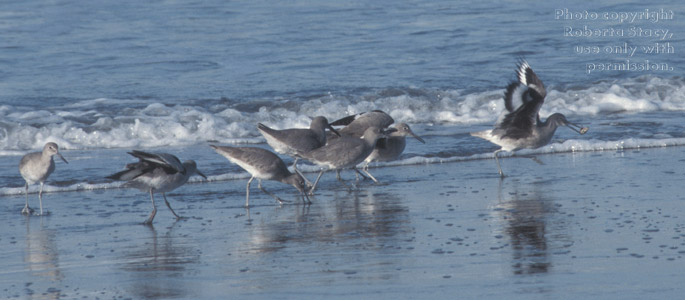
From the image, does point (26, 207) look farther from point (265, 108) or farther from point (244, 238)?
point (265, 108)

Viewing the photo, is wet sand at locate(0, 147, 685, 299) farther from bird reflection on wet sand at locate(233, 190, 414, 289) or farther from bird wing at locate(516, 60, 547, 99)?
bird wing at locate(516, 60, 547, 99)

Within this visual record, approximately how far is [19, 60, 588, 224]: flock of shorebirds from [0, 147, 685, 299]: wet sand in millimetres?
243

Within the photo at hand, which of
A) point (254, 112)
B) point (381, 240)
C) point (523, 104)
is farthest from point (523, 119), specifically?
point (254, 112)

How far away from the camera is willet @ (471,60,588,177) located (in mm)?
9859

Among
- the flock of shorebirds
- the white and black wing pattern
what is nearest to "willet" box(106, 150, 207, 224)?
the flock of shorebirds

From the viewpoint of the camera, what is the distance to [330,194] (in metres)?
9.04

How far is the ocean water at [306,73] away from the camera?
38.9 ft

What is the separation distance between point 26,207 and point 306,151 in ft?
8.01

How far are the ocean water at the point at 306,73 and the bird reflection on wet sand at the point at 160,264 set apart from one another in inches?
Answer: 84.4

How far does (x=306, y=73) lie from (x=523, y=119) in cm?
707

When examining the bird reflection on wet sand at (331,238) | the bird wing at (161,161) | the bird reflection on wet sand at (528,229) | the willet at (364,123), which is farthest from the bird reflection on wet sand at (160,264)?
the willet at (364,123)

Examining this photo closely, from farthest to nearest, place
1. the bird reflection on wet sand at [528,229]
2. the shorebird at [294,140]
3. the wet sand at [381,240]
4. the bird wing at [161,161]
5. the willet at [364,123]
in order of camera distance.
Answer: the willet at [364,123] < the shorebird at [294,140] < the bird wing at [161,161] < the bird reflection on wet sand at [528,229] < the wet sand at [381,240]

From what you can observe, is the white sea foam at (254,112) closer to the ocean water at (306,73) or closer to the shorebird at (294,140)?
the ocean water at (306,73)

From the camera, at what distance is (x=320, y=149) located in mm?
9219
